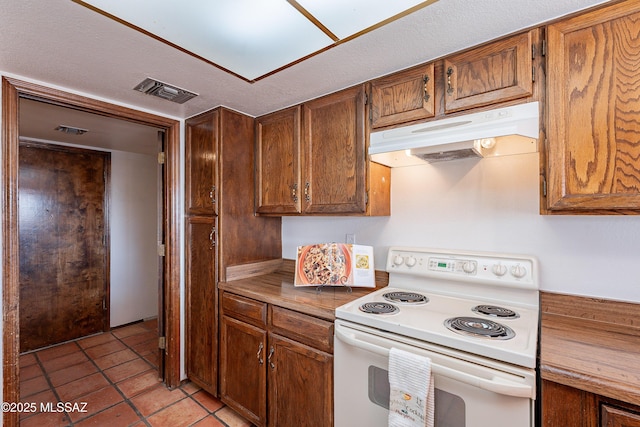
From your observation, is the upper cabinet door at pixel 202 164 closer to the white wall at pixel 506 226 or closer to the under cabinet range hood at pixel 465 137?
the white wall at pixel 506 226

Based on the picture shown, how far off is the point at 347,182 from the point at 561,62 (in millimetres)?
1073

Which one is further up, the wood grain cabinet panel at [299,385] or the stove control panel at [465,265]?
the stove control panel at [465,265]

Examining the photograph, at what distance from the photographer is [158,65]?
1541mm

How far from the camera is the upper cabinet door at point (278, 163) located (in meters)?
2.04

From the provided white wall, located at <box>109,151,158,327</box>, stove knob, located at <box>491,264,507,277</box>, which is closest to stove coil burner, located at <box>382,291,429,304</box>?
stove knob, located at <box>491,264,507,277</box>

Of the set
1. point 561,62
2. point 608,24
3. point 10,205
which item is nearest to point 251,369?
point 10,205

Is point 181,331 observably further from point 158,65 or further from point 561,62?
point 561,62

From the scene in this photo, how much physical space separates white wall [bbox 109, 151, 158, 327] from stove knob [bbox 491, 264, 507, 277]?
3.86 metres

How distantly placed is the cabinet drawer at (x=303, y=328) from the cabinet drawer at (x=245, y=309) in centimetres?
9

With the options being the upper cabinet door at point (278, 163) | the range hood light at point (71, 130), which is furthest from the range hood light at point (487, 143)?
the range hood light at point (71, 130)

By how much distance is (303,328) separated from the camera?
62.4 inches

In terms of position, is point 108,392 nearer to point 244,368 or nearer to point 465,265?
point 244,368

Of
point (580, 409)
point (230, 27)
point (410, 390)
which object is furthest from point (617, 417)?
point (230, 27)

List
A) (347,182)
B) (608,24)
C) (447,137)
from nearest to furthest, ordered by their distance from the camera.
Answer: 1. (608,24)
2. (447,137)
3. (347,182)
